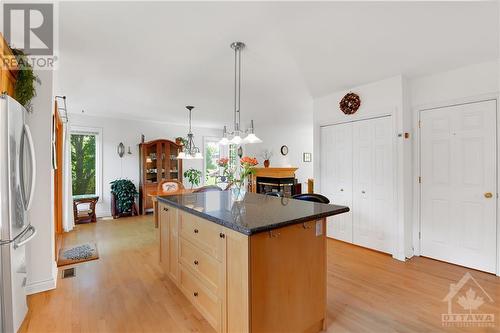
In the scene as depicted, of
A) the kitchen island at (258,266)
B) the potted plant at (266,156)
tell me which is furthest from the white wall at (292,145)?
the kitchen island at (258,266)

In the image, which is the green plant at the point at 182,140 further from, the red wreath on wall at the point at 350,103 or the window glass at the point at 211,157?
the red wreath on wall at the point at 350,103

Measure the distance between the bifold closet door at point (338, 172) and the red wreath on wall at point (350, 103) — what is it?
0.77 ft

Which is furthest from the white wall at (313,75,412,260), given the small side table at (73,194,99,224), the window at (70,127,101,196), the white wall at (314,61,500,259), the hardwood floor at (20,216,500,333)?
the window at (70,127,101,196)

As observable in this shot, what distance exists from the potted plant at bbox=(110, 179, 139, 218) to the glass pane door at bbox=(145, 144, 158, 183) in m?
0.47

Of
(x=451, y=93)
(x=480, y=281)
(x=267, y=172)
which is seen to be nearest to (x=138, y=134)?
(x=267, y=172)

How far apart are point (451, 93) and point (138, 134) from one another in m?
6.20

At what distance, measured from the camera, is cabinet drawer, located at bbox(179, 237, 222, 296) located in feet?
5.85

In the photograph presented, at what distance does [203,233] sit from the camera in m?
1.95

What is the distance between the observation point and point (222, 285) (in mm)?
1704

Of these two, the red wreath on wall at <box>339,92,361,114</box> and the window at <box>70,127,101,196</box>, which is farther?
the window at <box>70,127,101,196</box>

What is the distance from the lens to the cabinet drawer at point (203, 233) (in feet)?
5.78

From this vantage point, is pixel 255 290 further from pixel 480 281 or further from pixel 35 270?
pixel 480 281

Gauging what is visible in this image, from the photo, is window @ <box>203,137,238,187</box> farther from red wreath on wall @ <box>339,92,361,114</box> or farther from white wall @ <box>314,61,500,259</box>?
white wall @ <box>314,61,500,259</box>

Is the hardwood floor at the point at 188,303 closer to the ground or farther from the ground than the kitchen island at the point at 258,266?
closer to the ground
